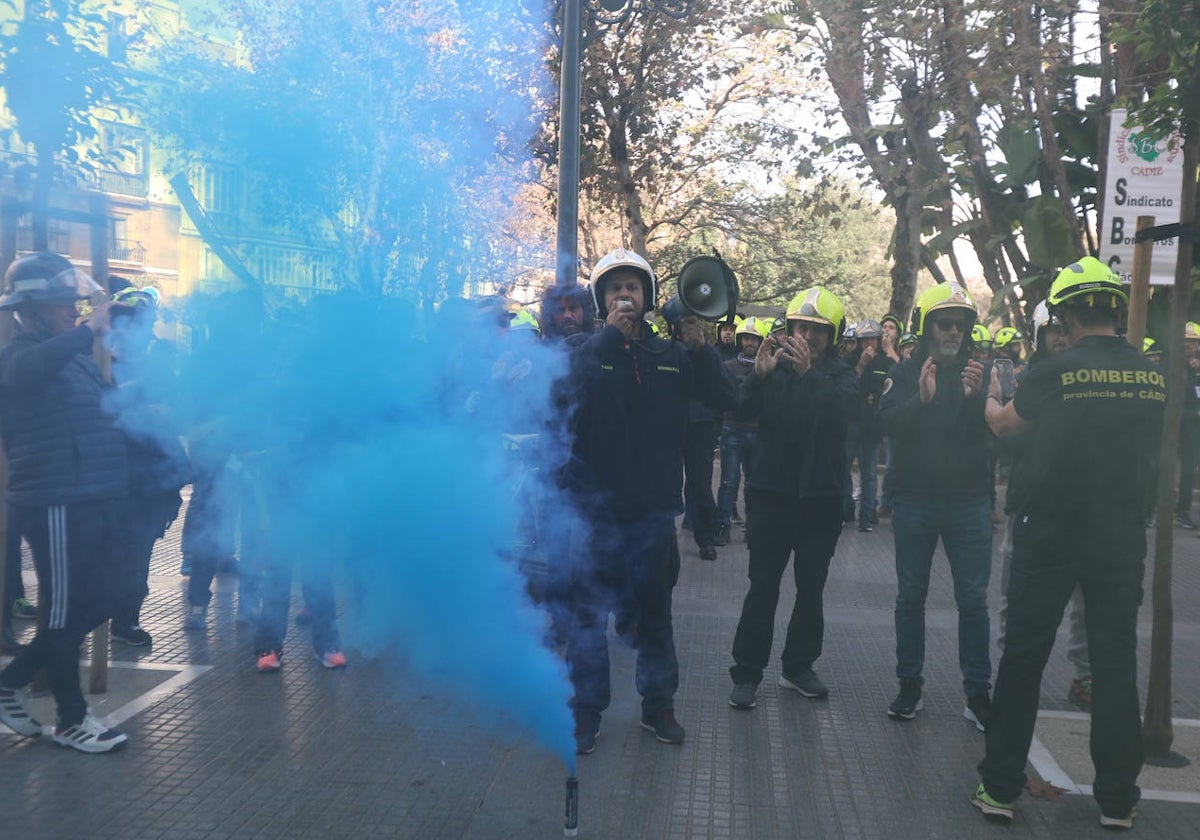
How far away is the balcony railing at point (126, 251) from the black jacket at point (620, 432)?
1.93 m

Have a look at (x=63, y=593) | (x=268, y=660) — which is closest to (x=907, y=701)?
(x=268, y=660)

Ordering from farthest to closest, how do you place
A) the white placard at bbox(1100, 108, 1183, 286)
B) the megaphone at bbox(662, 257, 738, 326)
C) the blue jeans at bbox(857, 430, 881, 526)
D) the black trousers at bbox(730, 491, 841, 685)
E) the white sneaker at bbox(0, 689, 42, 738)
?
the blue jeans at bbox(857, 430, 881, 526) → the white placard at bbox(1100, 108, 1183, 286) → the black trousers at bbox(730, 491, 841, 685) → the megaphone at bbox(662, 257, 738, 326) → the white sneaker at bbox(0, 689, 42, 738)

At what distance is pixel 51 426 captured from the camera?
475 centimetres

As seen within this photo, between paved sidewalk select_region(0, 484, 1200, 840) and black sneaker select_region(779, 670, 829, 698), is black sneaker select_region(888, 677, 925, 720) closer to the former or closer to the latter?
paved sidewalk select_region(0, 484, 1200, 840)

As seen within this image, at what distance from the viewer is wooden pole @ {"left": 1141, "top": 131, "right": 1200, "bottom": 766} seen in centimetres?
482

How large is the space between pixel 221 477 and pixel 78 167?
160 cm

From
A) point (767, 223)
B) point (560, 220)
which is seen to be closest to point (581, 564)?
point (560, 220)

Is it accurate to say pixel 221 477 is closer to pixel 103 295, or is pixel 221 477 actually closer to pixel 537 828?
pixel 103 295

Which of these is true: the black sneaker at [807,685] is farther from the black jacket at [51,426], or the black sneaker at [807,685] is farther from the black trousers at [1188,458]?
the black trousers at [1188,458]

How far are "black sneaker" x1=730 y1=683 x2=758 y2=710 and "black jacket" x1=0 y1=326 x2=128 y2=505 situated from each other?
299 cm

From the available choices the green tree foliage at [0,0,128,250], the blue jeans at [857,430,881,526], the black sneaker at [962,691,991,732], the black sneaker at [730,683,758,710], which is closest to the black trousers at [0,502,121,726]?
the green tree foliage at [0,0,128,250]

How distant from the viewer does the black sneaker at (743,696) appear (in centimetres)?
545

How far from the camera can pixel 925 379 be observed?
523 centimetres

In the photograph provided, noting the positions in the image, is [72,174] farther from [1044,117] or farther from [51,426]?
[1044,117]
